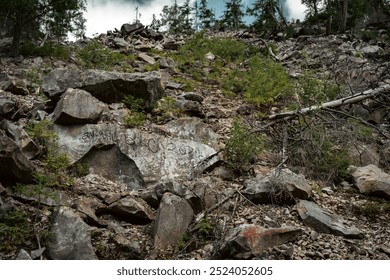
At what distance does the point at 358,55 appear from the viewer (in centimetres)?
1586

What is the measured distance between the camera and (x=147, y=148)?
658cm

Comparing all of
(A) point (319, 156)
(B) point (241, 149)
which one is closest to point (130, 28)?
(B) point (241, 149)

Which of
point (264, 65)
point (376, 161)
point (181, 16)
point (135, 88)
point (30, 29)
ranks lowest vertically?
point (376, 161)

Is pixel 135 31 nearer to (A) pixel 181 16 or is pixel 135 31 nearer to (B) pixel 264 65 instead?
(B) pixel 264 65

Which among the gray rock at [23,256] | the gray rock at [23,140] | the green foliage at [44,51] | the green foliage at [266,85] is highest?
the green foliage at [44,51]

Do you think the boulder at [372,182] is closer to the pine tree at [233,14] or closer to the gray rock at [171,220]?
the gray rock at [171,220]

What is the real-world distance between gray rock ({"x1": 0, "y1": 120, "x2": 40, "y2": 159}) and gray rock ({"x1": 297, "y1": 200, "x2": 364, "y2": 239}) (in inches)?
170

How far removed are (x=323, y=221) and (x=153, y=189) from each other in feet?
8.28

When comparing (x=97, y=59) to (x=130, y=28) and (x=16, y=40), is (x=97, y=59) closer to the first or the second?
(x=16, y=40)

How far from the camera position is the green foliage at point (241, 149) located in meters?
6.55

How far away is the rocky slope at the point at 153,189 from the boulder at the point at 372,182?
0.02m

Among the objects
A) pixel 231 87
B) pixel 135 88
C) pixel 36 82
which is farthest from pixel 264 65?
pixel 36 82

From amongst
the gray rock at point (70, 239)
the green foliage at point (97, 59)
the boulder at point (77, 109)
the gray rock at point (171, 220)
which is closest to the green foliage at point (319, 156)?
the gray rock at point (171, 220)

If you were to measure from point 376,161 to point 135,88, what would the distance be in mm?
5440
